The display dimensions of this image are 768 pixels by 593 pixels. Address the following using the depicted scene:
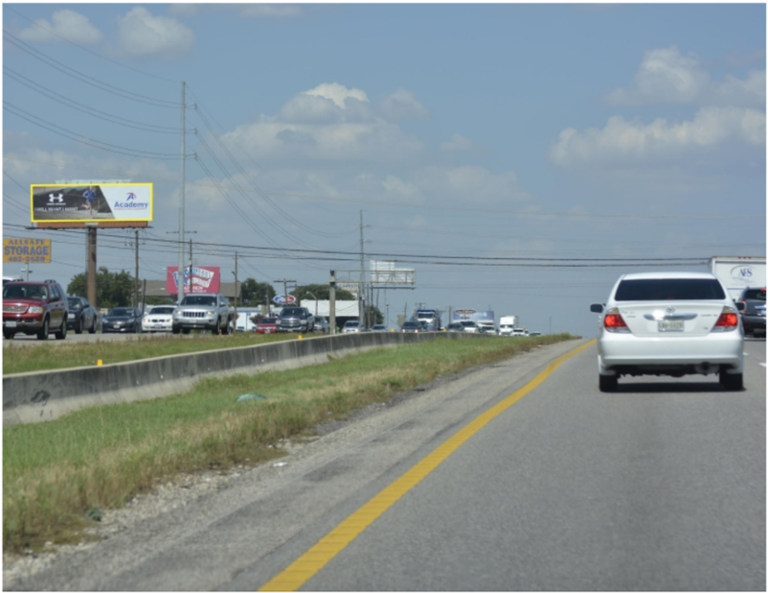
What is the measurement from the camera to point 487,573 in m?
6.01

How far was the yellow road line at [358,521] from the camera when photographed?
19.6 feet

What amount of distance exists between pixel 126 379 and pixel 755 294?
1148 inches

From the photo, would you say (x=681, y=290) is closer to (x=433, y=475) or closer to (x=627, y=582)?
(x=433, y=475)

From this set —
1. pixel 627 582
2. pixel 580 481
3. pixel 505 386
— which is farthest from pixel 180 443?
pixel 505 386

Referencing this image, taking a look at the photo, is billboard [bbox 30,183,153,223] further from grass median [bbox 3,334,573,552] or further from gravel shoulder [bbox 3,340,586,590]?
gravel shoulder [bbox 3,340,586,590]

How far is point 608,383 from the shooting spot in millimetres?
15758

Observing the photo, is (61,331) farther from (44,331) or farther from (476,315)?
(476,315)

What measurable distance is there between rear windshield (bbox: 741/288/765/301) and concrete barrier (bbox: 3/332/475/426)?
19763 millimetres

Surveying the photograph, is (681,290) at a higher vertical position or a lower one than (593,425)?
higher

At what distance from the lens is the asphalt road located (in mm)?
6000

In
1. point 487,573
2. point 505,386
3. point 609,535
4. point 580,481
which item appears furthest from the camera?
point 505,386

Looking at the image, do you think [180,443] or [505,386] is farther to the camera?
[505,386]

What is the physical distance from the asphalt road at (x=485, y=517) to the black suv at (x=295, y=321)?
148 feet

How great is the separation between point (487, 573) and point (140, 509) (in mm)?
3095
